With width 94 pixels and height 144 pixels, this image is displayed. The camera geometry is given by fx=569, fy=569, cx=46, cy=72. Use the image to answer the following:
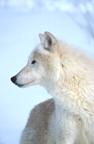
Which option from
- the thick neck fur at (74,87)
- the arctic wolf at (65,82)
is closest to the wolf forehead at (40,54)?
the arctic wolf at (65,82)

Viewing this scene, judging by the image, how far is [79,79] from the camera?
29.5ft

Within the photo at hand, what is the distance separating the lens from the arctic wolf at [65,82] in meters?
8.97

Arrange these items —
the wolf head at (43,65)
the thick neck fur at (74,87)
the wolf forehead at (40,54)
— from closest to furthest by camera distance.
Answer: the thick neck fur at (74,87)
the wolf head at (43,65)
the wolf forehead at (40,54)

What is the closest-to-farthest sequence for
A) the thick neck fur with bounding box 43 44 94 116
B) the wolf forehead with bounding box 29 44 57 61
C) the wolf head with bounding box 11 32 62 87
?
the thick neck fur with bounding box 43 44 94 116
the wolf head with bounding box 11 32 62 87
the wolf forehead with bounding box 29 44 57 61

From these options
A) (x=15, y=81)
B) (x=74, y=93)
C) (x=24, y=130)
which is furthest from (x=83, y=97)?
(x=24, y=130)

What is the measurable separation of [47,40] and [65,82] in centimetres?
76

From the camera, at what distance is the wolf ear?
9188 mm

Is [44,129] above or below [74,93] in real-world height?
below

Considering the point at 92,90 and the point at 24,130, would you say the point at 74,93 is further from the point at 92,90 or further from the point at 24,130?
the point at 24,130

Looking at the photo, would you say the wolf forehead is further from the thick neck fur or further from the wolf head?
the thick neck fur

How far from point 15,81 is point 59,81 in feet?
2.62

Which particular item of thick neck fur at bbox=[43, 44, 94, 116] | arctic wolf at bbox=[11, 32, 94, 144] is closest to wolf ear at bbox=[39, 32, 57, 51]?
arctic wolf at bbox=[11, 32, 94, 144]

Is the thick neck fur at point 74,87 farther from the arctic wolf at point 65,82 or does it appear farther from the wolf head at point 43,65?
the wolf head at point 43,65

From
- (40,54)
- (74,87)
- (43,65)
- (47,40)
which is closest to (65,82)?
(74,87)
